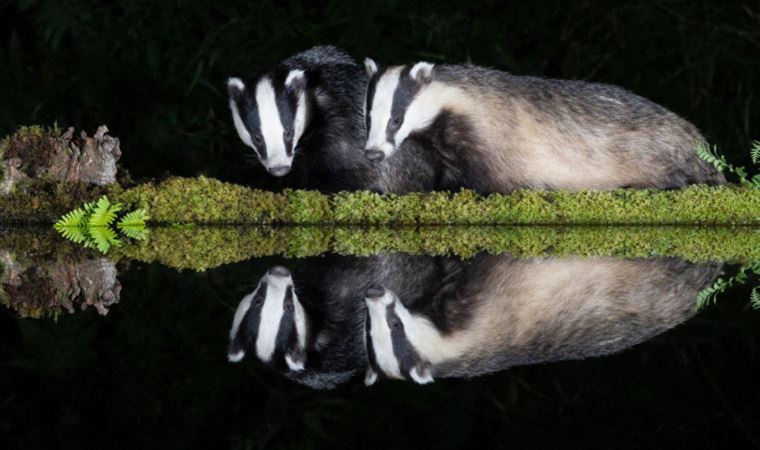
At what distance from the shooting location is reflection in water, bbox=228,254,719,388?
311 cm

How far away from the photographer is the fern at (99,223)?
13.4ft

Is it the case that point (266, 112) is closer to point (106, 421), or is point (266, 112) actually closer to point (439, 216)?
point (439, 216)

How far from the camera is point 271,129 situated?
15.3 feet

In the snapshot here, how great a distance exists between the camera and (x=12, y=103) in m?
6.18

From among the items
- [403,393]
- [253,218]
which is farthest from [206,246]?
[403,393]

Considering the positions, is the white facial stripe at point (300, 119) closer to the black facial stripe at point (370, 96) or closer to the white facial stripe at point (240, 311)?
the black facial stripe at point (370, 96)

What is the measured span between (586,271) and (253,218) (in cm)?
143

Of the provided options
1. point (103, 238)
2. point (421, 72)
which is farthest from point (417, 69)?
point (103, 238)

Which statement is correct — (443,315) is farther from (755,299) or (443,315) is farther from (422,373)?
(755,299)

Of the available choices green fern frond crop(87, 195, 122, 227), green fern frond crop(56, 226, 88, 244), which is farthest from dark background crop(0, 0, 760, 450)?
green fern frond crop(87, 195, 122, 227)

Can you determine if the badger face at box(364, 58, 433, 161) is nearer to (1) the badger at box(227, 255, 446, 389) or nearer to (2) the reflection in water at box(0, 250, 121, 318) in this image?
(1) the badger at box(227, 255, 446, 389)

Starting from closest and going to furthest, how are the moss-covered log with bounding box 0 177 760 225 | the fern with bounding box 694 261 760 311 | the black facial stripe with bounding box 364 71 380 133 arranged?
the fern with bounding box 694 261 760 311 < the moss-covered log with bounding box 0 177 760 225 < the black facial stripe with bounding box 364 71 380 133

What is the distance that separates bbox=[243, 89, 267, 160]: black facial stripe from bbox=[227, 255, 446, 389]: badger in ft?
4.18

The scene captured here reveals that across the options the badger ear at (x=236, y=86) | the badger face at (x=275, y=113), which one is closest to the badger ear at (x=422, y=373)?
the badger face at (x=275, y=113)
